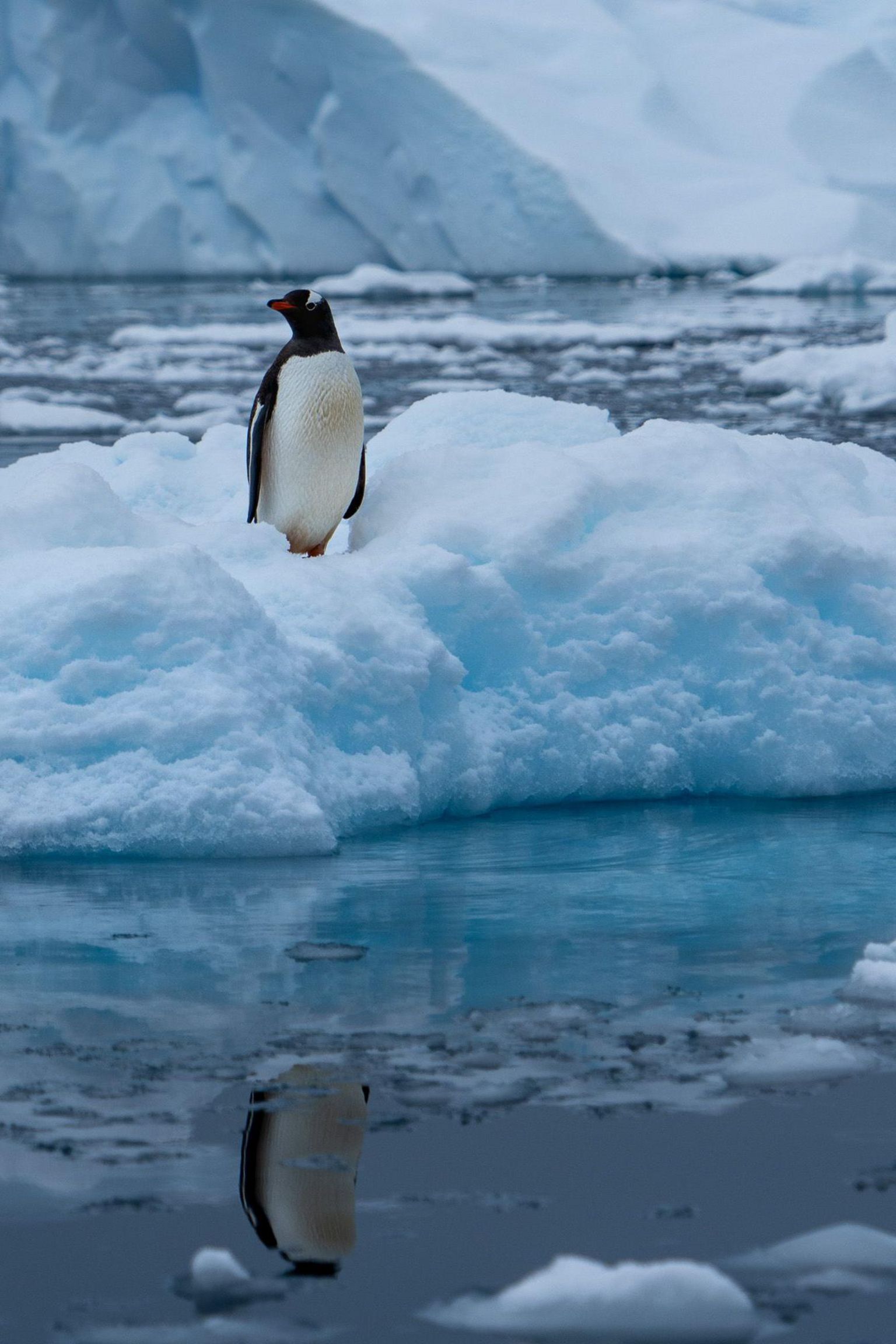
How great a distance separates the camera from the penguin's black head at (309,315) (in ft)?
14.5

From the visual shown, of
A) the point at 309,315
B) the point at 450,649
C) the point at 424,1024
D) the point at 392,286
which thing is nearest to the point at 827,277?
the point at 392,286

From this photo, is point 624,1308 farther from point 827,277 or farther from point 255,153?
point 255,153

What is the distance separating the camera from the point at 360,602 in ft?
12.8

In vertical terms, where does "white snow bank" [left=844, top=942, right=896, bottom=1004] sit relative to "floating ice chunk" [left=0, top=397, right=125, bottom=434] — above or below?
below

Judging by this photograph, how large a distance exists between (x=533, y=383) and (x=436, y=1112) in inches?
442

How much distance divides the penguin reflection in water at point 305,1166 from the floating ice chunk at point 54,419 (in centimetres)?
902

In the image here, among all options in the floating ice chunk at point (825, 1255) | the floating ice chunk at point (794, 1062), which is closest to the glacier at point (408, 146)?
the floating ice chunk at point (794, 1062)

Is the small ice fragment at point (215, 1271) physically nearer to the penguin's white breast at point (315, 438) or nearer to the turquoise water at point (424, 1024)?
the turquoise water at point (424, 1024)

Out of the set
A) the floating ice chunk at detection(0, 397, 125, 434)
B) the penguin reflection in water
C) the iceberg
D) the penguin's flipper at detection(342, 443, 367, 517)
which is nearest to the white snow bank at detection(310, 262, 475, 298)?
the iceberg

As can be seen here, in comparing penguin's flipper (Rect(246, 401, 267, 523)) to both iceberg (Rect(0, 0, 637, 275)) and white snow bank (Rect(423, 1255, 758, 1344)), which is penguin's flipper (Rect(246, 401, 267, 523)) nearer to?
white snow bank (Rect(423, 1255, 758, 1344))

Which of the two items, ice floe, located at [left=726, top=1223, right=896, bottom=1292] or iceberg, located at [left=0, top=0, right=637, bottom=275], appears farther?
iceberg, located at [left=0, top=0, right=637, bottom=275]

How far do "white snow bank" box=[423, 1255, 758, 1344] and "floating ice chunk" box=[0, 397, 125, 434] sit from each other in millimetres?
9586

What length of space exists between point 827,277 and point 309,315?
66.4ft

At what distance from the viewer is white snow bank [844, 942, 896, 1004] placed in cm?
259
